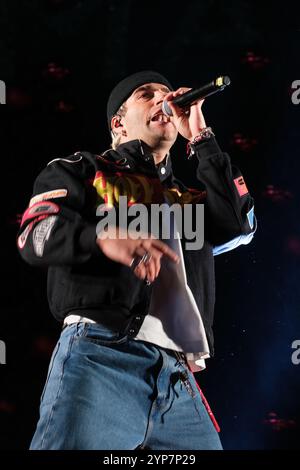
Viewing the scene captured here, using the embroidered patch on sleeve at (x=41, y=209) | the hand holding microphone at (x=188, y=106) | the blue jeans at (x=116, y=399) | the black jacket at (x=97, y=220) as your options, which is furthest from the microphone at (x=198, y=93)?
the blue jeans at (x=116, y=399)

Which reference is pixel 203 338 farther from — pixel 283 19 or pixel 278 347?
pixel 283 19

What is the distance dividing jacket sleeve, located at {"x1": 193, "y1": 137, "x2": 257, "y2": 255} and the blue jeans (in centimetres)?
41

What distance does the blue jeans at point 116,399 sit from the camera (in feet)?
4.67

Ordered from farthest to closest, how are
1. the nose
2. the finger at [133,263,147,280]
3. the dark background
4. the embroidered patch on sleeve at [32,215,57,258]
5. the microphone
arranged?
the dark background
the nose
the microphone
the embroidered patch on sleeve at [32,215,57,258]
the finger at [133,263,147,280]

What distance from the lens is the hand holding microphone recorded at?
5.89ft

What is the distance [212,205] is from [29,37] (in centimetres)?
122

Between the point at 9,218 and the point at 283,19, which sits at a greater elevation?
the point at 283,19

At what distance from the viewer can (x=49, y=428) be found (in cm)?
141

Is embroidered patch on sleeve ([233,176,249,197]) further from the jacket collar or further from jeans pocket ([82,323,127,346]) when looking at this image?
jeans pocket ([82,323,127,346])

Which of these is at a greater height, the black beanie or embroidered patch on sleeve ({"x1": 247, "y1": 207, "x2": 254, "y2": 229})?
the black beanie

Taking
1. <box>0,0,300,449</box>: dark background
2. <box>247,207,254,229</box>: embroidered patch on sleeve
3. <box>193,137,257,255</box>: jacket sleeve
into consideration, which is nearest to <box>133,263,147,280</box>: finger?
<box>193,137,257,255</box>: jacket sleeve

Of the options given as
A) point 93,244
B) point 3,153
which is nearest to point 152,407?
point 93,244

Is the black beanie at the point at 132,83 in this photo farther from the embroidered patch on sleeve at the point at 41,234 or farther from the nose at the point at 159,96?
the embroidered patch on sleeve at the point at 41,234
